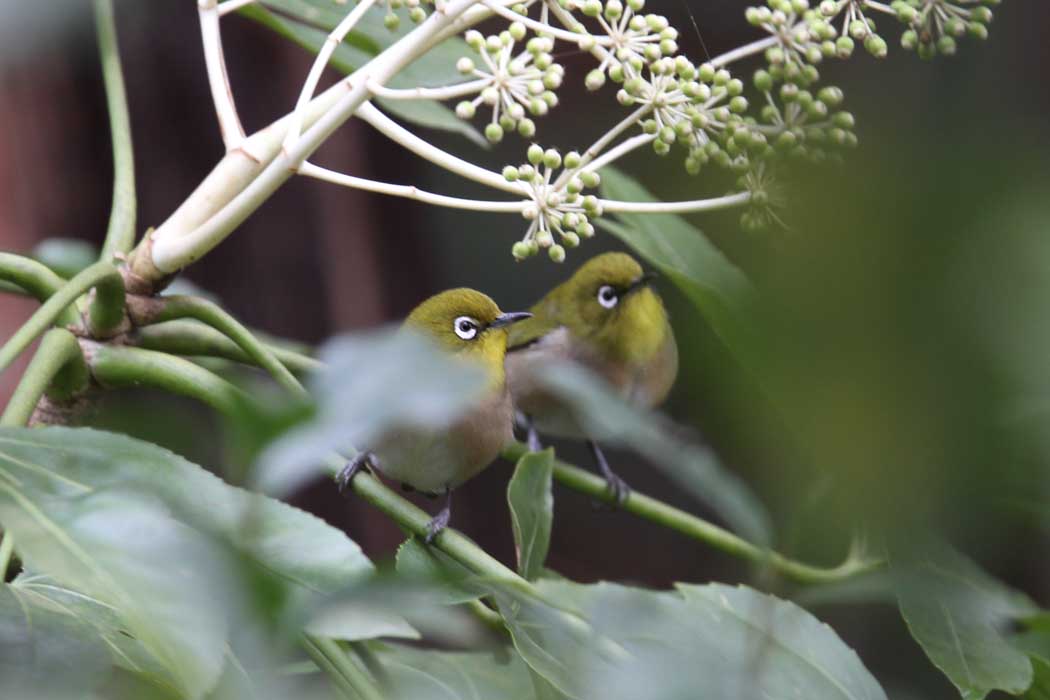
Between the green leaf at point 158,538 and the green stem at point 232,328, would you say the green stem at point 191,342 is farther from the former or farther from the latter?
the green leaf at point 158,538

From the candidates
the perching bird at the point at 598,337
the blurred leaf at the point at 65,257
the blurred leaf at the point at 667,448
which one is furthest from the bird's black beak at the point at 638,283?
the blurred leaf at the point at 667,448

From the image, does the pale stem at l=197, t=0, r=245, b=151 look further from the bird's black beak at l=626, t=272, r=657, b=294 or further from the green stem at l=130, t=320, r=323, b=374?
the bird's black beak at l=626, t=272, r=657, b=294

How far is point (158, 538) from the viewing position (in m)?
0.30

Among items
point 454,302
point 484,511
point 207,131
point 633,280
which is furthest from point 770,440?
point 484,511

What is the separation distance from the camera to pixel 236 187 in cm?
62

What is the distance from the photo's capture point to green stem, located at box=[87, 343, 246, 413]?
1.80 ft

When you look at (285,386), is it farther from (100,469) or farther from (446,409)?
(446,409)

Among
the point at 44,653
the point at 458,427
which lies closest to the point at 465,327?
the point at 458,427

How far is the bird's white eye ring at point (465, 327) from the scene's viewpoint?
3.04 feet

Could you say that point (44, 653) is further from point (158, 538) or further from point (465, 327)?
point (465, 327)

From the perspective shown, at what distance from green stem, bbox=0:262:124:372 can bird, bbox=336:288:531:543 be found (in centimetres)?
18

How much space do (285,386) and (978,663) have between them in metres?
0.33

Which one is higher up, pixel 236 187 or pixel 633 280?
pixel 236 187

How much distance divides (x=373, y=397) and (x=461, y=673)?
0.46 meters
